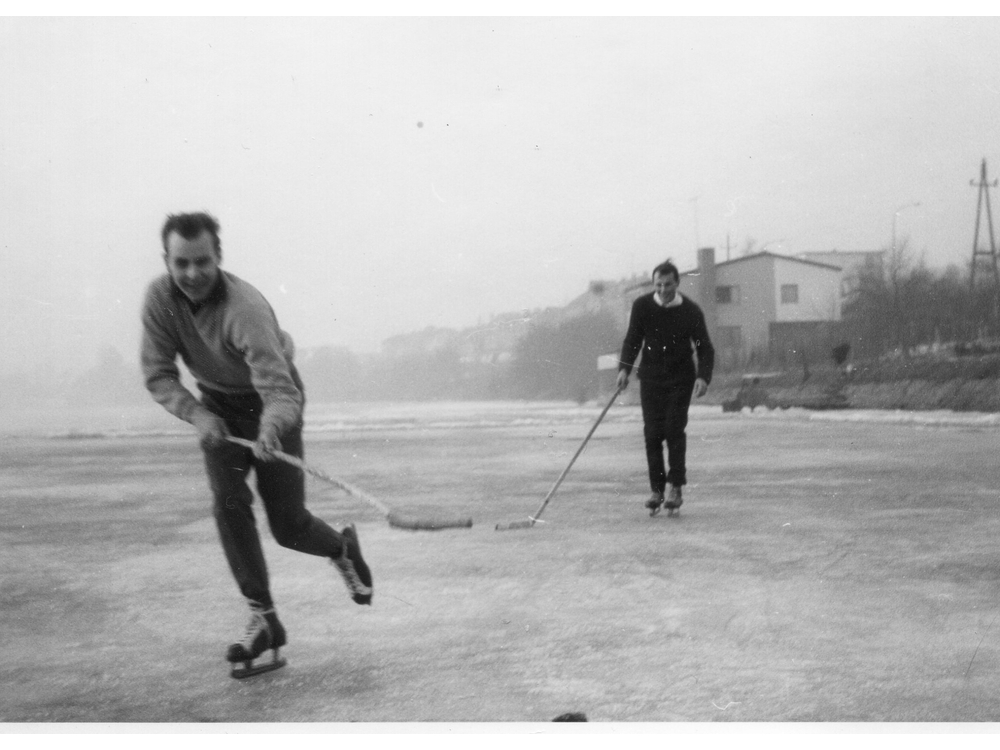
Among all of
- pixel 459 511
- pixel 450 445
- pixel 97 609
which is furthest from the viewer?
pixel 450 445

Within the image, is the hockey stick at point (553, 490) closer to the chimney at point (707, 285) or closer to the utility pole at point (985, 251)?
the chimney at point (707, 285)

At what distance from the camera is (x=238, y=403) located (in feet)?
8.46

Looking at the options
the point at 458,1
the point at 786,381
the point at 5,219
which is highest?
the point at 458,1

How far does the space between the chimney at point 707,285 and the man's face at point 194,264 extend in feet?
5.95

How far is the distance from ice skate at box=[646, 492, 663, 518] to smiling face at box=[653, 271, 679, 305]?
2.76 feet

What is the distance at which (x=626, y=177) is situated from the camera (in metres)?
3.41

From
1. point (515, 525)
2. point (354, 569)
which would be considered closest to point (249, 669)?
point (354, 569)

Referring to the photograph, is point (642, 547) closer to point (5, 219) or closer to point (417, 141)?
point (417, 141)

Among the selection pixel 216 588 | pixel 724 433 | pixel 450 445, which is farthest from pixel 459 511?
pixel 724 433

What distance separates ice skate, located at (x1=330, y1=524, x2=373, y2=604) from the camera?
8.87ft

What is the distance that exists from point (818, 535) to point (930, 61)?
5.98 ft

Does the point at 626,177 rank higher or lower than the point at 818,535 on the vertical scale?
higher

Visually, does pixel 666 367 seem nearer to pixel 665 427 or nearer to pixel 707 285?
pixel 665 427

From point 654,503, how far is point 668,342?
68 centimetres
